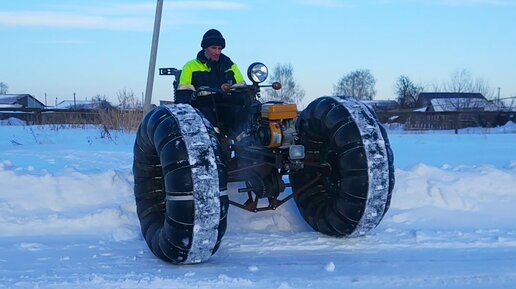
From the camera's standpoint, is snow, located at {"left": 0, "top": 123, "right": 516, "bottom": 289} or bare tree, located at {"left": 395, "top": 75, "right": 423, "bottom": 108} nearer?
snow, located at {"left": 0, "top": 123, "right": 516, "bottom": 289}

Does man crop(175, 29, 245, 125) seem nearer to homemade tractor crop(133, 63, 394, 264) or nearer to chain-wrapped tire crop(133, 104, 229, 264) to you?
homemade tractor crop(133, 63, 394, 264)

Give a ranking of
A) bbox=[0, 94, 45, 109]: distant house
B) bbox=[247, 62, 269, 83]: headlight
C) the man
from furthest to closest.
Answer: bbox=[0, 94, 45, 109]: distant house, the man, bbox=[247, 62, 269, 83]: headlight

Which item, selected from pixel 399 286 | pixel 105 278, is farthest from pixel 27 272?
pixel 399 286

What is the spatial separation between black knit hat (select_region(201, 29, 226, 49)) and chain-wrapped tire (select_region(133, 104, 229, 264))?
1714 mm

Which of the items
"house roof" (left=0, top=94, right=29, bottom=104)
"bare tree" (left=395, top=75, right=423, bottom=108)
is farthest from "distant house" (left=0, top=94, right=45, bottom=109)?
"bare tree" (left=395, top=75, right=423, bottom=108)

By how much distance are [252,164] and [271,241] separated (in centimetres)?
77

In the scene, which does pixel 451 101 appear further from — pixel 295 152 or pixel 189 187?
pixel 189 187

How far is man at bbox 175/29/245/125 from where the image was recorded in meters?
6.35

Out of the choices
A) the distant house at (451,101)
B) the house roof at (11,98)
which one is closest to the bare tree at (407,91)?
the distant house at (451,101)

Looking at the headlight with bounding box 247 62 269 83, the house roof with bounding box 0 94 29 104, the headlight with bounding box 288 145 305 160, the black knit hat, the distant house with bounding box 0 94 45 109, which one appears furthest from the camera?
the house roof with bounding box 0 94 29 104

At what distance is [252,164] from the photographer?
19.2 ft

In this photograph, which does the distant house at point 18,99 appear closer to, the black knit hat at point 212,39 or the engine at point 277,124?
the black knit hat at point 212,39

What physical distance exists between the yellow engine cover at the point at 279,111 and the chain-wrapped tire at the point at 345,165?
472 mm

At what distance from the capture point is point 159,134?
5.01m
